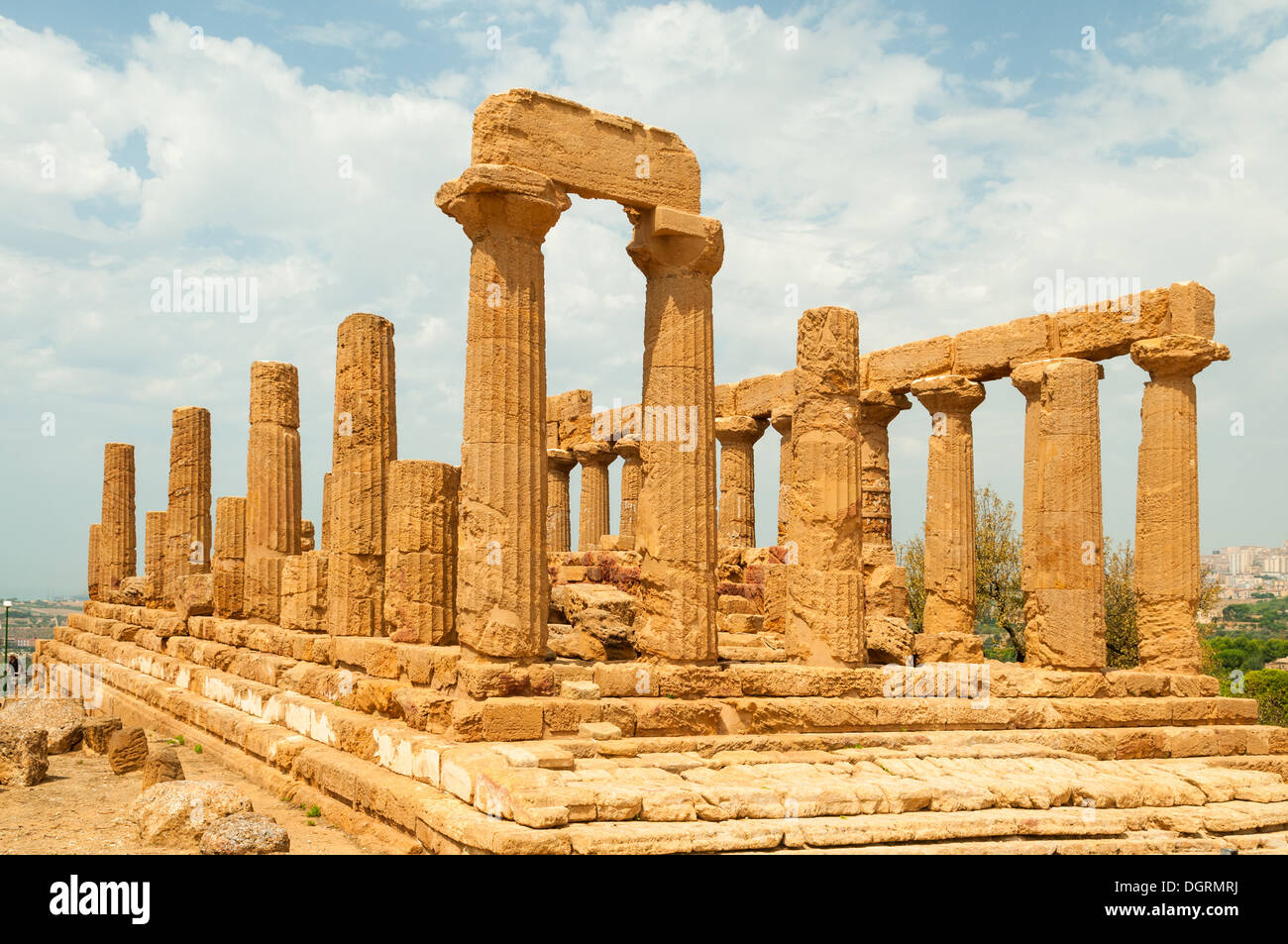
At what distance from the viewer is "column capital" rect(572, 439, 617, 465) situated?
2705 centimetres

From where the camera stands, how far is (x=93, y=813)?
10719mm

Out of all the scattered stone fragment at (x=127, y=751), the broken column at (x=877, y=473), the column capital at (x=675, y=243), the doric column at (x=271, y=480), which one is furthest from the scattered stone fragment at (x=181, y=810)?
the broken column at (x=877, y=473)

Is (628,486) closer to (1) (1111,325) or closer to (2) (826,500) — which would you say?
(1) (1111,325)

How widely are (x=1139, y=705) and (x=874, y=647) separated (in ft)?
13.0

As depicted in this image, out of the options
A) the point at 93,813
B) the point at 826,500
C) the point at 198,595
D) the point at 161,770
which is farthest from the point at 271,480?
the point at 826,500

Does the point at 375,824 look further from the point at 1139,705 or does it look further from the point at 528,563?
the point at 1139,705

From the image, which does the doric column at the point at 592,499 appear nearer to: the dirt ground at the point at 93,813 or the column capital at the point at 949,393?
the column capital at the point at 949,393

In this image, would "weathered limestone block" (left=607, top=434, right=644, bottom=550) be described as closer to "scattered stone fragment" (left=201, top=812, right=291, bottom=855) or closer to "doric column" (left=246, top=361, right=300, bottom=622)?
"doric column" (left=246, top=361, right=300, bottom=622)

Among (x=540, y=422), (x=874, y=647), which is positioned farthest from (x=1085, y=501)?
(x=540, y=422)

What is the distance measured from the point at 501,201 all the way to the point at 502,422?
2044mm

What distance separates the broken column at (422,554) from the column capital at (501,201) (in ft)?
10.1

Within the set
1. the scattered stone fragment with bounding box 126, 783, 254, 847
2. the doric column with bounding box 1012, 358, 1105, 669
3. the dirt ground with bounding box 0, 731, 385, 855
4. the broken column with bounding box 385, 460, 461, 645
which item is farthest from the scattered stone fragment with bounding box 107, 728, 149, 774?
the doric column with bounding box 1012, 358, 1105, 669
